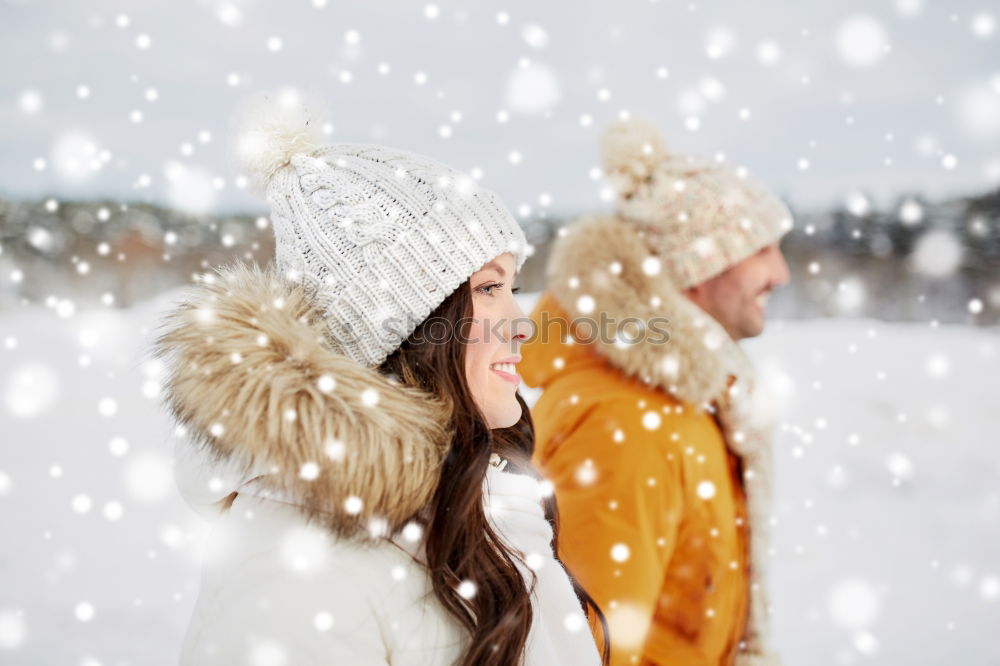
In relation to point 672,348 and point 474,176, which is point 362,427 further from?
point 474,176

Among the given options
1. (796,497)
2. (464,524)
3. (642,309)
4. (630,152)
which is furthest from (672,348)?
(796,497)

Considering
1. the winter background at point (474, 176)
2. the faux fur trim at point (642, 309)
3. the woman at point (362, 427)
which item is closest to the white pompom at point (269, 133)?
the woman at point (362, 427)

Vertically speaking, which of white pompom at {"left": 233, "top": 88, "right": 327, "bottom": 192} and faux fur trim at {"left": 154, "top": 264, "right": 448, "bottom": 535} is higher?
white pompom at {"left": 233, "top": 88, "right": 327, "bottom": 192}

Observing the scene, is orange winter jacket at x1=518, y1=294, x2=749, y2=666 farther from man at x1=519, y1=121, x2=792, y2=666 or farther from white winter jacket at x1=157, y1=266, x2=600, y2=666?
white winter jacket at x1=157, y1=266, x2=600, y2=666

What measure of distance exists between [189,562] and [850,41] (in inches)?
111

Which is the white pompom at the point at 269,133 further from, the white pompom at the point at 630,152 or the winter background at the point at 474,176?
the winter background at the point at 474,176

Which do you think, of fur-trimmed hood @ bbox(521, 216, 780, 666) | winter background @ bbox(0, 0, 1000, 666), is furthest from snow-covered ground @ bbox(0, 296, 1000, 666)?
fur-trimmed hood @ bbox(521, 216, 780, 666)

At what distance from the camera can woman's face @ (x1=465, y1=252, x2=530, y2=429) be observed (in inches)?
37.3

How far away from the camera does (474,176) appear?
2250 millimetres

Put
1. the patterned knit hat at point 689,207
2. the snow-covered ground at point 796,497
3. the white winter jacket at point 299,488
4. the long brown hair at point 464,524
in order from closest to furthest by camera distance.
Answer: the white winter jacket at point 299,488 → the long brown hair at point 464,524 → the patterned knit hat at point 689,207 → the snow-covered ground at point 796,497

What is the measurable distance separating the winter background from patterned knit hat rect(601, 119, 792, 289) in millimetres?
578

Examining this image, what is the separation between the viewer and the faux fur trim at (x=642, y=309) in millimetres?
1479

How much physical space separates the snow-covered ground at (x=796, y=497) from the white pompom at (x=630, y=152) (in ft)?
2.98

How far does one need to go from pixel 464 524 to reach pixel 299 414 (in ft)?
0.85
